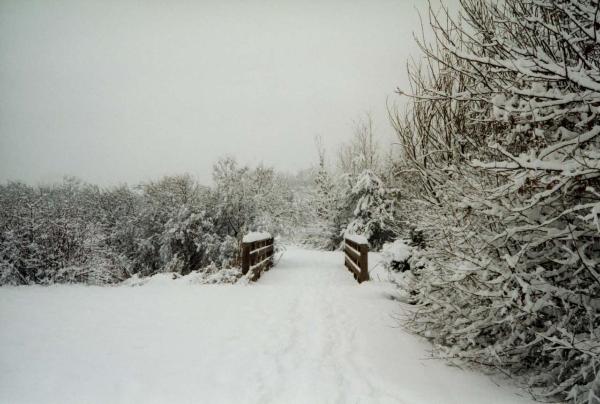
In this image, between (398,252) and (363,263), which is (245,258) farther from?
(398,252)

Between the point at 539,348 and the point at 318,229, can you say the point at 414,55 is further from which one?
the point at 318,229

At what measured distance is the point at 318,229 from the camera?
20672 mm

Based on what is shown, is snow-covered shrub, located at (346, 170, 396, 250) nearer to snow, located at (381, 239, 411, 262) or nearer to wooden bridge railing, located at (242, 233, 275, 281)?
wooden bridge railing, located at (242, 233, 275, 281)

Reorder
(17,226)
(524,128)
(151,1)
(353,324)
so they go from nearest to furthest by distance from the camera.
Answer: (524,128) → (353,324) → (151,1) → (17,226)

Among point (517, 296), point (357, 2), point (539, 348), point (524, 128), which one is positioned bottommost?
point (539, 348)

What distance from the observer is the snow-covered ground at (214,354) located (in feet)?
8.34

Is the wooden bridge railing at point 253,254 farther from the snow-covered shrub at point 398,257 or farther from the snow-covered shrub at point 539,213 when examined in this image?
the snow-covered shrub at point 539,213

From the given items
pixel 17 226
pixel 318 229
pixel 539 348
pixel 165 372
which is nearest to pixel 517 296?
pixel 539 348

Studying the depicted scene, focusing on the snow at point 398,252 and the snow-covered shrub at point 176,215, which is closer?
the snow at point 398,252

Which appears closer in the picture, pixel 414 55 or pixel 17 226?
pixel 414 55

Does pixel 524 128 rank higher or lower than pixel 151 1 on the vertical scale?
lower

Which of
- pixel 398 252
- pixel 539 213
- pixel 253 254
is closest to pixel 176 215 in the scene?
pixel 253 254

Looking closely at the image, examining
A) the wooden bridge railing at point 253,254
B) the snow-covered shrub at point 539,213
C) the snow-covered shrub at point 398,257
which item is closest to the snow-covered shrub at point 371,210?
the wooden bridge railing at point 253,254

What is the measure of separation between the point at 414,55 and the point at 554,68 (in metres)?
3.12
